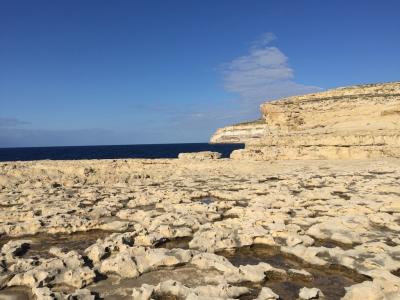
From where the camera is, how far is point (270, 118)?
100ft

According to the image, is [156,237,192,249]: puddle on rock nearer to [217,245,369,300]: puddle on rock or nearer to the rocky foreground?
the rocky foreground

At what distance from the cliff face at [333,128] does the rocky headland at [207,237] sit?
4492 mm

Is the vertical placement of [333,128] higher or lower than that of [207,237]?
higher

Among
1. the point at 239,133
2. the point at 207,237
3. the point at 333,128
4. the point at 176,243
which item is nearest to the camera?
the point at 207,237

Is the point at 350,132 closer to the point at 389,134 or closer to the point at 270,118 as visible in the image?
the point at 389,134

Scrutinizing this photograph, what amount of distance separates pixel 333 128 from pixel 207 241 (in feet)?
67.6

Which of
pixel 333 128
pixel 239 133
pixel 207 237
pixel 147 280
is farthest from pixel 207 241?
pixel 239 133

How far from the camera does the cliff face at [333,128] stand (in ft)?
74.8

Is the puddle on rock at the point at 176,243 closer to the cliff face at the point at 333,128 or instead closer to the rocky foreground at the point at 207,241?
the rocky foreground at the point at 207,241

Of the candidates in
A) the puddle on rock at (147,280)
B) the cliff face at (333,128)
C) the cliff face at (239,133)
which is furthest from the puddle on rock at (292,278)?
the cliff face at (239,133)

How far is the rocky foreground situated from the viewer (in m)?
5.93

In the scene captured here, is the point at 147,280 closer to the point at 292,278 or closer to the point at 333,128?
the point at 292,278

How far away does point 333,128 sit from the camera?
85.5ft

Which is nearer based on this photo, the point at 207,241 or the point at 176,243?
the point at 207,241
